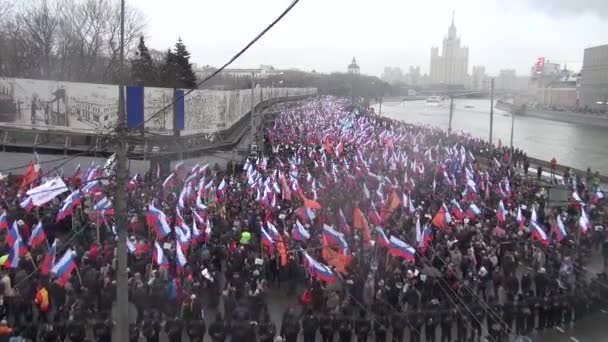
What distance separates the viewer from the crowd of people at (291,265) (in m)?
10.7

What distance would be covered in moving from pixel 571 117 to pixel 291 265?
107680 millimetres

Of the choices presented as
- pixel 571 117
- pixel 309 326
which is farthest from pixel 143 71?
pixel 571 117

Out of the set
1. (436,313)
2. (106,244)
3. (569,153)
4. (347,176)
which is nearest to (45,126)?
(347,176)

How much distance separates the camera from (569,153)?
211ft

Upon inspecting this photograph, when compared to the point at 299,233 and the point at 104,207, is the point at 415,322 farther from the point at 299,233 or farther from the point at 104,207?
the point at 104,207

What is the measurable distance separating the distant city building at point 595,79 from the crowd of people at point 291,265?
96314mm

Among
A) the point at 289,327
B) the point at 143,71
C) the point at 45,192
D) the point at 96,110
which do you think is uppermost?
the point at 143,71

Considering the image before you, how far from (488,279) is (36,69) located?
42.1 meters

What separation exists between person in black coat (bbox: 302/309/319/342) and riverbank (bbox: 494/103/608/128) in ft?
318

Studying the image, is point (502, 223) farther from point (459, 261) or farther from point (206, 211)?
point (206, 211)

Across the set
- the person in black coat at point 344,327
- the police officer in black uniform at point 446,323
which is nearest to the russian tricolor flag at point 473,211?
the police officer in black uniform at point 446,323

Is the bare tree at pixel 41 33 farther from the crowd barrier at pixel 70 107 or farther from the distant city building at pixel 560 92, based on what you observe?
the distant city building at pixel 560 92

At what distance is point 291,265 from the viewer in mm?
13586

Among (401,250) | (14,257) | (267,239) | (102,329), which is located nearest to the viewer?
(102,329)
